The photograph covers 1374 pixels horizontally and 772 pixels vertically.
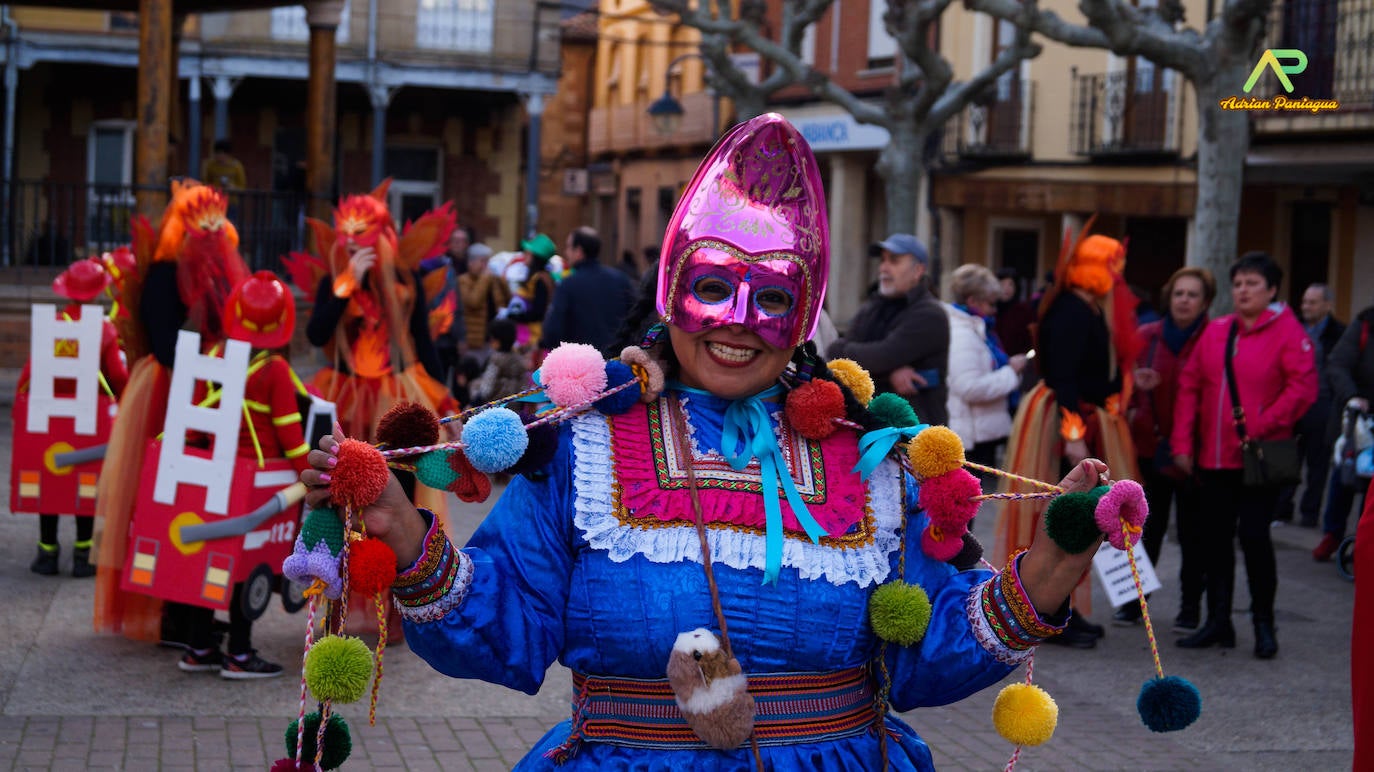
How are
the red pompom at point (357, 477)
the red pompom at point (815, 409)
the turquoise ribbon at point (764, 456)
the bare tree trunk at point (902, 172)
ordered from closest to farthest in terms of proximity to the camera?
the red pompom at point (357, 477), the turquoise ribbon at point (764, 456), the red pompom at point (815, 409), the bare tree trunk at point (902, 172)

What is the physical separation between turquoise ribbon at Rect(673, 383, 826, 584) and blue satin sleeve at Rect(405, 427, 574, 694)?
294 millimetres

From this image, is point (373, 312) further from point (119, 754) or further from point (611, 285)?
point (611, 285)

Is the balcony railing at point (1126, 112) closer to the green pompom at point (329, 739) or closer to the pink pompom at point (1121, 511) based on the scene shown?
the pink pompom at point (1121, 511)

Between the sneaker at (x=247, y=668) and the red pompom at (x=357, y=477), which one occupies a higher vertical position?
the red pompom at (x=357, y=477)

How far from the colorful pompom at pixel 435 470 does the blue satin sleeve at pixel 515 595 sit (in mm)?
132

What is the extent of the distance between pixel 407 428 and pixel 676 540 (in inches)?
19.6

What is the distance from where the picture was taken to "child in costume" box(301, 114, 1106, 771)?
276 centimetres

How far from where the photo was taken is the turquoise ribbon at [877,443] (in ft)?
9.85

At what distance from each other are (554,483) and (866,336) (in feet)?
16.2

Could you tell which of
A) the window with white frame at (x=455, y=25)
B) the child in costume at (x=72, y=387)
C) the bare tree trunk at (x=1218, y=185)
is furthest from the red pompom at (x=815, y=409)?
the window with white frame at (x=455, y=25)

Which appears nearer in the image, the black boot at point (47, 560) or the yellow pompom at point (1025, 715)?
the yellow pompom at point (1025, 715)

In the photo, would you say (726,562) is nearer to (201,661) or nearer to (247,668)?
(247,668)

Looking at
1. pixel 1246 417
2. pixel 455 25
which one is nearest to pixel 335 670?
pixel 1246 417

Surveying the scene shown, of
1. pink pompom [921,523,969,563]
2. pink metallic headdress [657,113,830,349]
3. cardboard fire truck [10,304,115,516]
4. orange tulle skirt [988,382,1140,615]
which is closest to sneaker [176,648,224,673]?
cardboard fire truck [10,304,115,516]
